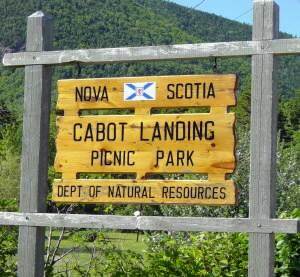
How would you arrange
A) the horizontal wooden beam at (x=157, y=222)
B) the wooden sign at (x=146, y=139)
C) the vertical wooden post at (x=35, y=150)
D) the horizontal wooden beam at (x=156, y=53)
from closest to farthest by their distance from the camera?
the horizontal wooden beam at (x=157, y=222)
the horizontal wooden beam at (x=156, y=53)
the wooden sign at (x=146, y=139)
the vertical wooden post at (x=35, y=150)

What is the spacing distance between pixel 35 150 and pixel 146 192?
37.0 inches

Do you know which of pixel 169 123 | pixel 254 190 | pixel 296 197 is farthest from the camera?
pixel 296 197

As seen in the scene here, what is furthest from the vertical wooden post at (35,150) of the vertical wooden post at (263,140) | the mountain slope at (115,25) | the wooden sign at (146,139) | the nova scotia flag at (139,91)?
the mountain slope at (115,25)

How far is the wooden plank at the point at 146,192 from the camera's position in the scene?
4777mm

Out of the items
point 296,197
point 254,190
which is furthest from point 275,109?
point 296,197

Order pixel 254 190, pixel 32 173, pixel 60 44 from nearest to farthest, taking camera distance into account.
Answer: pixel 254 190
pixel 32 173
pixel 60 44

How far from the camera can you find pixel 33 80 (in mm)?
5395

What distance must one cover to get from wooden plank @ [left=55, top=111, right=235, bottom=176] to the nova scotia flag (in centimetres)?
14

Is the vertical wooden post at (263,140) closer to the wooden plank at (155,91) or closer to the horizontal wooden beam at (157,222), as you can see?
the horizontal wooden beam at (157,222)

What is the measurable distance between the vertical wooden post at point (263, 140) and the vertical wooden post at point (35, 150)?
1590 mm

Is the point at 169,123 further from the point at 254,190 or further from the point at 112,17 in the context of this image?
the point at 112,17

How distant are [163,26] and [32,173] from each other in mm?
100070

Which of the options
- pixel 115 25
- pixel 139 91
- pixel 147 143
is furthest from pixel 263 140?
pixel 115 25

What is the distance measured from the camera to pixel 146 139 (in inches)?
197
